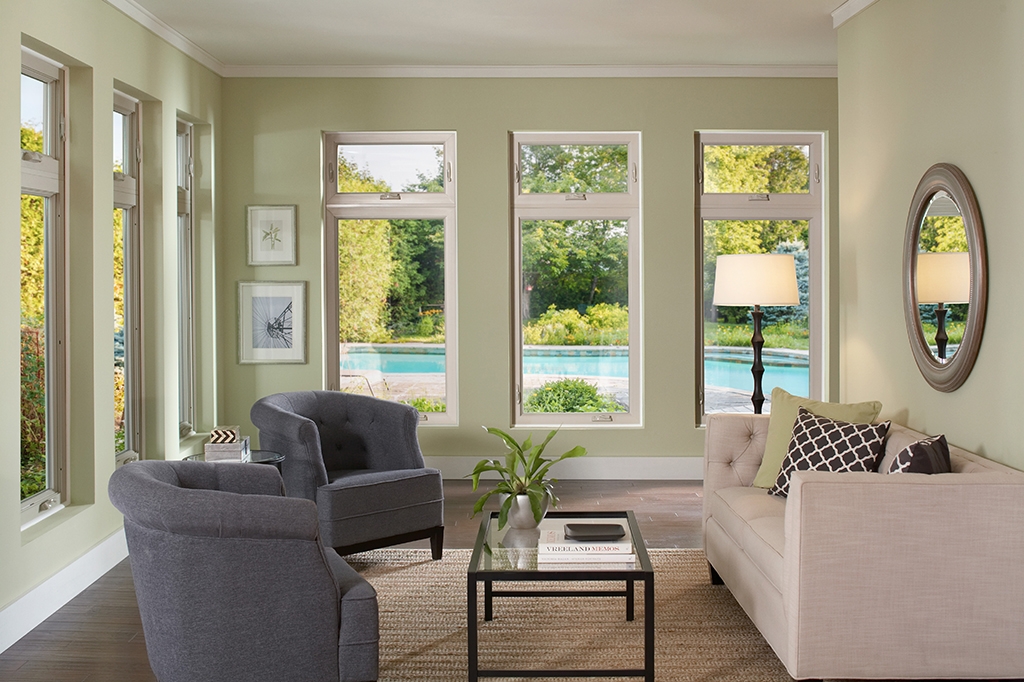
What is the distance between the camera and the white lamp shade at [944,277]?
351 centimetres

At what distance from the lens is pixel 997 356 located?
3.29 meters

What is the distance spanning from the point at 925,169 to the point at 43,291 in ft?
13.2

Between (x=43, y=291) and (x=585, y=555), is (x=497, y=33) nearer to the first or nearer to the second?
(x=43, y=291)

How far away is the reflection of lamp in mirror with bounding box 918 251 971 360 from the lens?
3518 mm

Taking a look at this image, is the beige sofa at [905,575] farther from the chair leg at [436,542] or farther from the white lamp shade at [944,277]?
the chair leg at [436,542]

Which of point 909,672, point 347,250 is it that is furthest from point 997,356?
point 347,250

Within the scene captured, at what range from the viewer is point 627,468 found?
20.6ft

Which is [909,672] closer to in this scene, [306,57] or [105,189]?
[105,189]

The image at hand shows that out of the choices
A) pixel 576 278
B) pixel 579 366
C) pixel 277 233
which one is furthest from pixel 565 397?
pixel 277 233

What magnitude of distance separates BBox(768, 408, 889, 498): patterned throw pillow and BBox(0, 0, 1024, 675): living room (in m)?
0.37

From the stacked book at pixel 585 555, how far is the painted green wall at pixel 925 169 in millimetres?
1507

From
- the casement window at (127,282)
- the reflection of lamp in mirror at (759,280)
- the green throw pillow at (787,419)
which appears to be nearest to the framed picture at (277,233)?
the casement window at (127,282)

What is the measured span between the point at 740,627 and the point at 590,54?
12.6 feet

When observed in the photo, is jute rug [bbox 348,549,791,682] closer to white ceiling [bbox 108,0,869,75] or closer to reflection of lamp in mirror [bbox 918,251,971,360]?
reflection of lamp in mirror [bbox 918,251,971,360]
